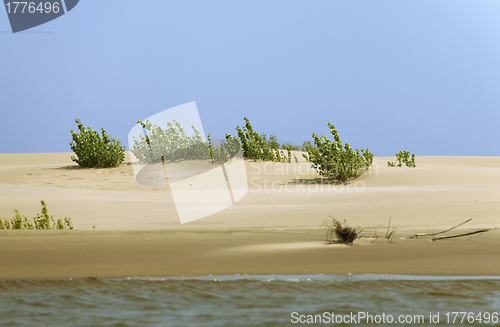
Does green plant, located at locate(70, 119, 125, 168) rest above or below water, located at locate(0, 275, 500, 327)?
above

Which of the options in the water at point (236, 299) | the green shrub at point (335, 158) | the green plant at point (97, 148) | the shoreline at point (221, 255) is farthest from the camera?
the green plant at point (97, 148)

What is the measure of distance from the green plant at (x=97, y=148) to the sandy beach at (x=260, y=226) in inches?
20.1

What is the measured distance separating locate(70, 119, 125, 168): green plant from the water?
13295mm

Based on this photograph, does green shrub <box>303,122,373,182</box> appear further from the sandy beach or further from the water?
the water

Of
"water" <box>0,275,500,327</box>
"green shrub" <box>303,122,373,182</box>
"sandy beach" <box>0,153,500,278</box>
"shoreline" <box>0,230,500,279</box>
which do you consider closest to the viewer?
"water" <box>0,275,500,327</box>

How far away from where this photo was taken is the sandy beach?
215 inches

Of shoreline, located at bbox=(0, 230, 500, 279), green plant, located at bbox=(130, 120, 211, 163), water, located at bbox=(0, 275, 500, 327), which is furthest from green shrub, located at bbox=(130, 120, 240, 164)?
water, located at bbox=(0, 275, 500, 327)

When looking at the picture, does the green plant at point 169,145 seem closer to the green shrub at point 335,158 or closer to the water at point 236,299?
the green shrub at point 335,158

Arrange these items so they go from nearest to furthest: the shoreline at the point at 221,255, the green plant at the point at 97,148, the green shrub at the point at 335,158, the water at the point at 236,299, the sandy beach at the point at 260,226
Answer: the water at the point at 236,299
the shoreline at the point at 221,255
the sandy beach at the point at 260,226
the green shrub at the point at 335,158
the green plant at the point at 97,148

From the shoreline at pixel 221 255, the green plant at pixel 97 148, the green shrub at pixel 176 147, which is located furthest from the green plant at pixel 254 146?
the shoreline at pixel 221 255

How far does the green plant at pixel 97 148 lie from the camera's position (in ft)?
58.4

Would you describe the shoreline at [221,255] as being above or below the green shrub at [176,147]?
below

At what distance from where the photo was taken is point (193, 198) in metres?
13.0

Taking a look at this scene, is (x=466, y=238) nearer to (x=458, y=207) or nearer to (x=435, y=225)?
(x=435, y=225)
